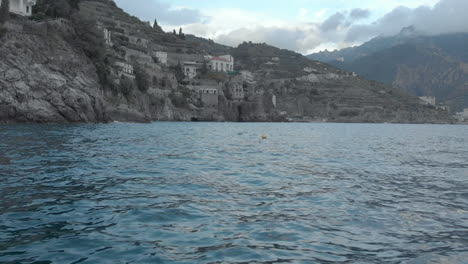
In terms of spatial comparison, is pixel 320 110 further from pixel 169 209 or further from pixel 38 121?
pixel 169 209

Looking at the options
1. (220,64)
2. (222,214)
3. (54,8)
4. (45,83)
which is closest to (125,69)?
(54,8)

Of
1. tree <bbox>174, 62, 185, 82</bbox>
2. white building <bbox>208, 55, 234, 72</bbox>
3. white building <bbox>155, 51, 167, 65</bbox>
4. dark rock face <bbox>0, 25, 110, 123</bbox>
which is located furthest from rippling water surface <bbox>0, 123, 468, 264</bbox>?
white building <bbox>208, 55, 234, 72</bbox>

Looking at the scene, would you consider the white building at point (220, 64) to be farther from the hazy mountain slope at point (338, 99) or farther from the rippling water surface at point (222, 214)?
the rippling water surface at point (222, 214)

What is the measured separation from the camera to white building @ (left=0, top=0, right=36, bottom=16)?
2307 inches

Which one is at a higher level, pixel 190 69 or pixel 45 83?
pixel 190 69

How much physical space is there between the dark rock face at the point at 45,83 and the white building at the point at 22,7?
10569mm

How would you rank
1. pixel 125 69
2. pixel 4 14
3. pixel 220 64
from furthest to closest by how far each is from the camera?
pixel 220 64 → pixel 125 69 → pixel 4 14

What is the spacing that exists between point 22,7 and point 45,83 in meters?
21.5

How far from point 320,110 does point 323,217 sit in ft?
484

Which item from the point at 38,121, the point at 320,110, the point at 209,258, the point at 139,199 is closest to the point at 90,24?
the point at 38,121

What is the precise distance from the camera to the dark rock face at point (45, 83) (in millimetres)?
44125

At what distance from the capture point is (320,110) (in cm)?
15262

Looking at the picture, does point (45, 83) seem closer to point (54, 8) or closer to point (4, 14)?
point (4, 14)

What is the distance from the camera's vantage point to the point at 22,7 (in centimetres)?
6062
